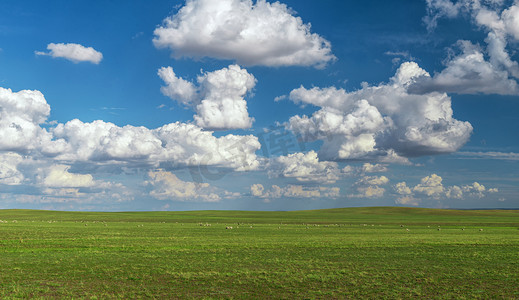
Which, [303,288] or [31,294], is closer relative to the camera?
[31,294]

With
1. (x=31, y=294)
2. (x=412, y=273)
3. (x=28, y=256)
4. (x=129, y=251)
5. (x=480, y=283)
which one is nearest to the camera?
(x=31, y=294)

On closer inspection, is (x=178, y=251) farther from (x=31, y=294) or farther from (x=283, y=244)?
(x=31, y=294)

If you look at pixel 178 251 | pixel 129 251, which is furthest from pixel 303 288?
pixel 129 251

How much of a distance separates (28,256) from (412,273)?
31.3 m

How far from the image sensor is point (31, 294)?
72.1 feet

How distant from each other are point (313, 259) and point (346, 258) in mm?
3088

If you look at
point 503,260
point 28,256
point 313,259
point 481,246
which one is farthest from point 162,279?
point 481,246

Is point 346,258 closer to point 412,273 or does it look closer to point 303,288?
point 412,273

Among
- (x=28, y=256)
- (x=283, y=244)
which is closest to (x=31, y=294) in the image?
(x=28, y=256)

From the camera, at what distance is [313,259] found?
121 feet

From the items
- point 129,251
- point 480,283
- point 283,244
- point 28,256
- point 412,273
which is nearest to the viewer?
point 480,283

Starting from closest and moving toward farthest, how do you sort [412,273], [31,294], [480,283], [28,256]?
[31,294], [480,283], [412,273], [28,256]

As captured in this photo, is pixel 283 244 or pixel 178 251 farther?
pixel 283 244

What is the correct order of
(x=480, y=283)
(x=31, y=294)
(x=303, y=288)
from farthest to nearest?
(x=480, y=283), (x=303, y=288), (x=31, y=294)
